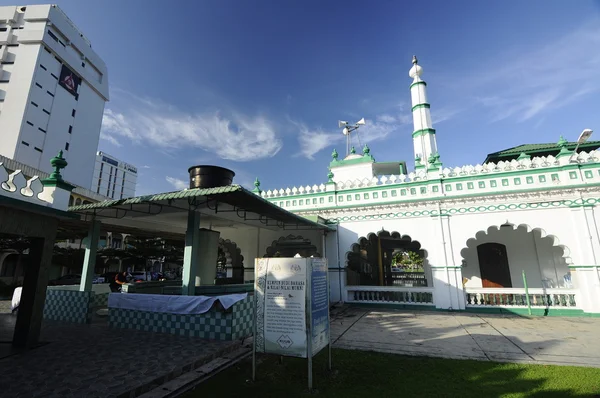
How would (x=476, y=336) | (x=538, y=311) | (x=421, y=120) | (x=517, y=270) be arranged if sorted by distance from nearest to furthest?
(x=476, y=336) → (x=538, y=311) → (x=517, y=270) → (x=421, y=120)

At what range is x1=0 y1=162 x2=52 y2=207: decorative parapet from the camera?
14.6 ft

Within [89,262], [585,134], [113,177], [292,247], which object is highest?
[113,177]

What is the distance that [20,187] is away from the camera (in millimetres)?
4754

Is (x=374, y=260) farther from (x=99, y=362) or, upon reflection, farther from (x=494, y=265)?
(x=99, y=362)

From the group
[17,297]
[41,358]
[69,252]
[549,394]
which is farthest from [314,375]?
[69,252]

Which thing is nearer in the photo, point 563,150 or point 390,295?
point 563,150

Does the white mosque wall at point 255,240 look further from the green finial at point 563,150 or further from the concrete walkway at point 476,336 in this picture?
the green finial at point 563,150

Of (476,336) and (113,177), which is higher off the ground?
(113,177)

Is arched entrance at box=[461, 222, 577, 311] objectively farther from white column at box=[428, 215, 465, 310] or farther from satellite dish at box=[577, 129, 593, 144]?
satellite dish at box=[577, 129, 593, 144]

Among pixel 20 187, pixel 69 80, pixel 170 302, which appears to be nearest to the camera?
pixel 20 187

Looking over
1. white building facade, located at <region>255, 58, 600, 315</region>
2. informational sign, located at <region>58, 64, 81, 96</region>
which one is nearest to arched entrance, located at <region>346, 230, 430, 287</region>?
white building facade, located at <region>255, 58, 600, 315</region>

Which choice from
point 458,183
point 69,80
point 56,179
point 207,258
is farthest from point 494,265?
point 69,80

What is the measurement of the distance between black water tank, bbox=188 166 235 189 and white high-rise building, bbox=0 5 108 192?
127 feet

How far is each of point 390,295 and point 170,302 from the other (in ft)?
27.0
